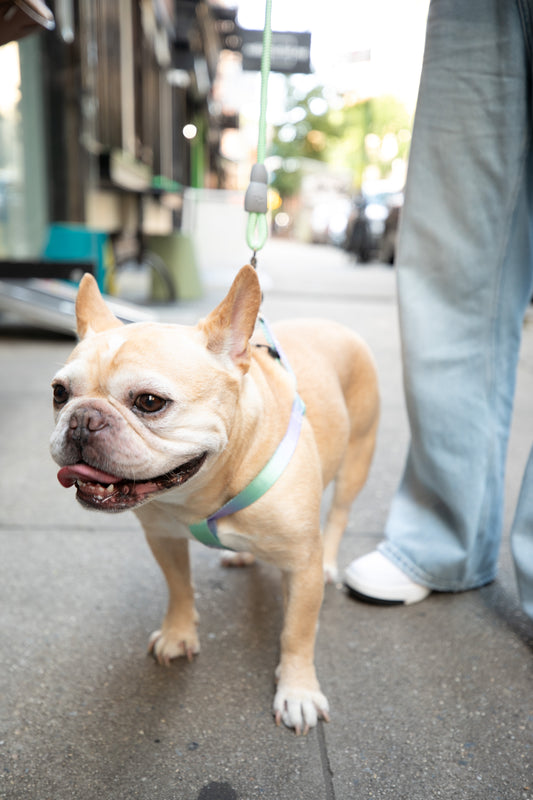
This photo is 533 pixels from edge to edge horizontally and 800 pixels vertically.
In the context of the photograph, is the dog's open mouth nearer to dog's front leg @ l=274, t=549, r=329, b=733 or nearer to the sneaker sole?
dog's front leg @ l=274, t=549, r=329, b=733

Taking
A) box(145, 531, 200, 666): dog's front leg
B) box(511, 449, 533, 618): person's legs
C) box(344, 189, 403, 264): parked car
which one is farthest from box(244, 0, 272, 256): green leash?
box(344, 189, 403, 264): parked car

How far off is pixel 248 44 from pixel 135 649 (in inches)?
339

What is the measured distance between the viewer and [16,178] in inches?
267

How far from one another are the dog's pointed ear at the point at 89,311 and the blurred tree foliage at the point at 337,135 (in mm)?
23169

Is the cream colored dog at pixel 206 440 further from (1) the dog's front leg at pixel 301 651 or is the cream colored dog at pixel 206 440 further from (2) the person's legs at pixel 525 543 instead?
(2) the person's legs at pixel 525 543

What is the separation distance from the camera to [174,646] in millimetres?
1901

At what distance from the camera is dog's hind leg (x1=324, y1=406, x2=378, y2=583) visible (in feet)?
7.75

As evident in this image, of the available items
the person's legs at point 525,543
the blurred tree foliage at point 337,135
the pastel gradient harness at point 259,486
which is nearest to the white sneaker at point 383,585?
the person's legs at point 525,543

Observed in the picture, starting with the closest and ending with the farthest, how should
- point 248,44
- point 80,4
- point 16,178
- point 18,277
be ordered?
point 18,277, point 80,4, point 16,178, point 248,44

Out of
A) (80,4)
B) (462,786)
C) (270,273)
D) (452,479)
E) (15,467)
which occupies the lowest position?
(270,273)

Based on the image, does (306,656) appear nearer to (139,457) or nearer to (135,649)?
(135,649)

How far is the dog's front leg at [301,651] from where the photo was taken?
5.53 feet

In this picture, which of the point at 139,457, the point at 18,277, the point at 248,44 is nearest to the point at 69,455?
the point at 139,457

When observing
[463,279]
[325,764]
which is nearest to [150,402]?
[325,764]
